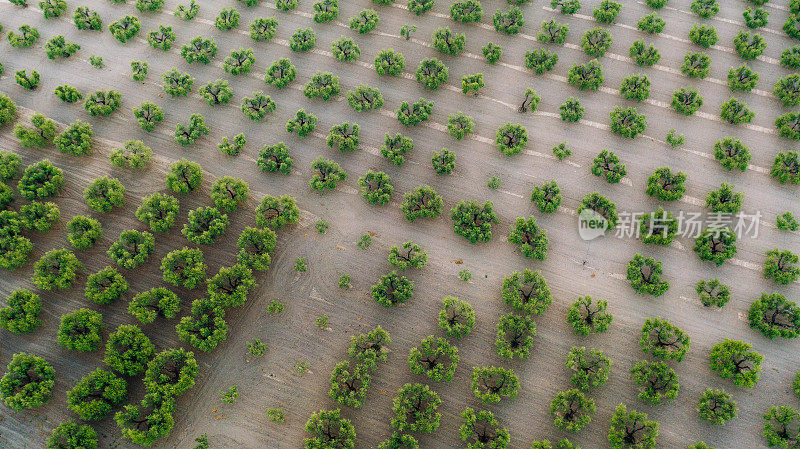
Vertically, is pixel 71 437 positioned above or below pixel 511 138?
below

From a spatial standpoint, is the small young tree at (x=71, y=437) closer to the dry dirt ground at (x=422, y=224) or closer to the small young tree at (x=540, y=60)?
the dry dirt ground at (x=422, y=224)

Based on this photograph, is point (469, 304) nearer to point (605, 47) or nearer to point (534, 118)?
point (534, 118)

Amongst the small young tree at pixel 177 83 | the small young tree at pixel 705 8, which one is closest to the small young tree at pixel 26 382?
the small young tree at pixel 177 83

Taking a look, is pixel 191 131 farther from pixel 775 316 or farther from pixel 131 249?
pixel 775 316

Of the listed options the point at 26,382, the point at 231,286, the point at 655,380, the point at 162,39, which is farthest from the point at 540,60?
the point at 26,382

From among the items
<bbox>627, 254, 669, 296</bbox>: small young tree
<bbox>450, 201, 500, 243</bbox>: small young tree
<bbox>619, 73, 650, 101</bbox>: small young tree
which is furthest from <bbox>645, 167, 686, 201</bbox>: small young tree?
<bbox>450, 201, 500, 243</bbox>: small young tree

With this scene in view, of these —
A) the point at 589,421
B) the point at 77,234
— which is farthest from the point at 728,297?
the point at 77,234

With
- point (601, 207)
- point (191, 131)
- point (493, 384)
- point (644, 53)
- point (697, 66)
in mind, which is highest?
point (697, 66)
